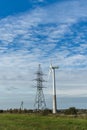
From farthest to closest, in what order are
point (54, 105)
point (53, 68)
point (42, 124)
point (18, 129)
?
point (53, 68), point (54, 105), point (42, 124), point (18, 129)

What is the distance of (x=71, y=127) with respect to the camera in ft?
121

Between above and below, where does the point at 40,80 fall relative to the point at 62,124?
above

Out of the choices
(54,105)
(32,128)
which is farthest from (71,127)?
(54,105)

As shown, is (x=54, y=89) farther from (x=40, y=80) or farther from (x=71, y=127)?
(x=71, y=127)

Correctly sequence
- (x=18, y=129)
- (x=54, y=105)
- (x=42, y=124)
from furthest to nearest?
1. (x=54, y=105)
2. (x=42, y=124)
3. (x=18, y=129)

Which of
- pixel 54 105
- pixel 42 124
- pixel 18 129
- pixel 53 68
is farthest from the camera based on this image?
pixel 53 68

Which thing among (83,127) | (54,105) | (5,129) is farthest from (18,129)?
(54,105)

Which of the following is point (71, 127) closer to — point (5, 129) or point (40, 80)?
point (5, 129)

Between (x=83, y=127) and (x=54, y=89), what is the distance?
35.3 metres

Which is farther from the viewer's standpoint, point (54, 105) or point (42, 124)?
point (54, 105)

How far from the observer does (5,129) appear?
35.6 meters

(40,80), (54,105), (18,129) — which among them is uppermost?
(40,80)

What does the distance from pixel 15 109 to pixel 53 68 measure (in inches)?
457

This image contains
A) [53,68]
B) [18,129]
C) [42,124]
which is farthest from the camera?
[53,68]
